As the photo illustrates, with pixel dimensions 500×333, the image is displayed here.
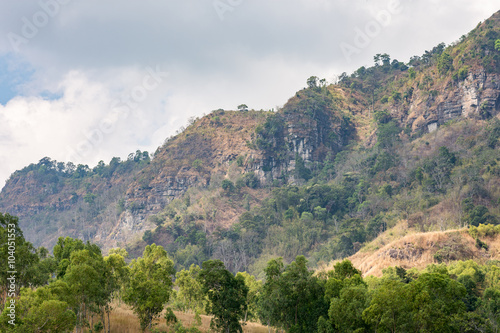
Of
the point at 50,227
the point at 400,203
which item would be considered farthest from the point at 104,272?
the point at 50,227

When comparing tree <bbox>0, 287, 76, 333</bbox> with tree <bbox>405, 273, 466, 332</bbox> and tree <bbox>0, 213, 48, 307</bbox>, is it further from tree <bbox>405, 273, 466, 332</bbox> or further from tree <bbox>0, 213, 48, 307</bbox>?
tree <bbox>405, 273, 466, 332</bbox>

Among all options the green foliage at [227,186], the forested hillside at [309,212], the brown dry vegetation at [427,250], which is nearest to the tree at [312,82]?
the forested hillside at [309,212]

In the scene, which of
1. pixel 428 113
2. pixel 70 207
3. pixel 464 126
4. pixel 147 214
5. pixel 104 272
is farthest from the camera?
pixel 70 207

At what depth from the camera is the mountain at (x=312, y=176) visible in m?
75.0

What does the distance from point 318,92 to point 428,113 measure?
3789 cm

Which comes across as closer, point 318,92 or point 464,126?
point 464,126

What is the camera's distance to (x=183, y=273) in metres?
42.6

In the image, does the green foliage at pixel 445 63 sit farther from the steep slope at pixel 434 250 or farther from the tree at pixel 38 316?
the tree at pixel 38 316

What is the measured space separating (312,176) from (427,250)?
61.2 meters

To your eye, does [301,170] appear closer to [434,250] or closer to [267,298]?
[434,250]

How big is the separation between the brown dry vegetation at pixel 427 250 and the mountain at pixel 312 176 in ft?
32.1

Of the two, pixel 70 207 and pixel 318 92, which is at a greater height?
pixel 318 92

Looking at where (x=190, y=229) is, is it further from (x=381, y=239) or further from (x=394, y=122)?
(x=394, y=122)

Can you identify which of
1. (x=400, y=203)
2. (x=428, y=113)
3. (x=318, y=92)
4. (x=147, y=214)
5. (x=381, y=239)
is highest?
(x=318, y=92)
